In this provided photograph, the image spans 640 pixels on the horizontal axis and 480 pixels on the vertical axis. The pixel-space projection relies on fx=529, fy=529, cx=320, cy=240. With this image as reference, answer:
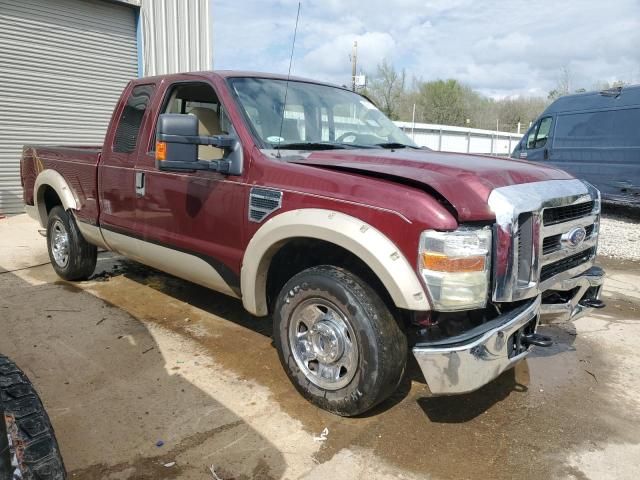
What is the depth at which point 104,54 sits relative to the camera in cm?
1092

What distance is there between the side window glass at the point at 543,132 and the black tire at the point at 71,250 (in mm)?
9975

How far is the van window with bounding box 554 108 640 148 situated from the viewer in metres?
10.1

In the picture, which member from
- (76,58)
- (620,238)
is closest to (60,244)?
(76,58)

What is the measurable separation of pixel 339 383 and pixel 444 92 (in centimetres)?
5703

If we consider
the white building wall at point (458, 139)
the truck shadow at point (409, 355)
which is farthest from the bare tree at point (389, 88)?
the truck shadow at point (409, 355)

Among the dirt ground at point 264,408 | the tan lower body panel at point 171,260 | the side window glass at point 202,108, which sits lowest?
the dirt ground at point 264,408

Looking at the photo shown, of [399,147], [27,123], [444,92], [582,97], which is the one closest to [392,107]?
[444,92]

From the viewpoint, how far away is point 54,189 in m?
5.39

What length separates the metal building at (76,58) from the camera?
9805mm

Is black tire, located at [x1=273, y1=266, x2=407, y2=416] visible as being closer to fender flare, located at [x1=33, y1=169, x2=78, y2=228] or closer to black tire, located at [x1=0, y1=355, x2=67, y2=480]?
black tire, located at [x1=0, y1=355, x2=67, y2=480]

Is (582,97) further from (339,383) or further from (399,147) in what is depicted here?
(339,383)

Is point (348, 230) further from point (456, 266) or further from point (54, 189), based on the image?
point (54, 189)

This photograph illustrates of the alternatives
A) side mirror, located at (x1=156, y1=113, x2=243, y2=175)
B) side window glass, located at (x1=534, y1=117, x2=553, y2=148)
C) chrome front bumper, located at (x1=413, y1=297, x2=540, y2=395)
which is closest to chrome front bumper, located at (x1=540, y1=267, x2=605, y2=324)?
chrome front bumper, located at (x1=413, y1=297, x2=540, y2=395)

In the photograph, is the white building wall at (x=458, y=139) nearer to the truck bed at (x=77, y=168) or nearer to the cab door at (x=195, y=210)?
the truck bed at (x=77, y=168)
